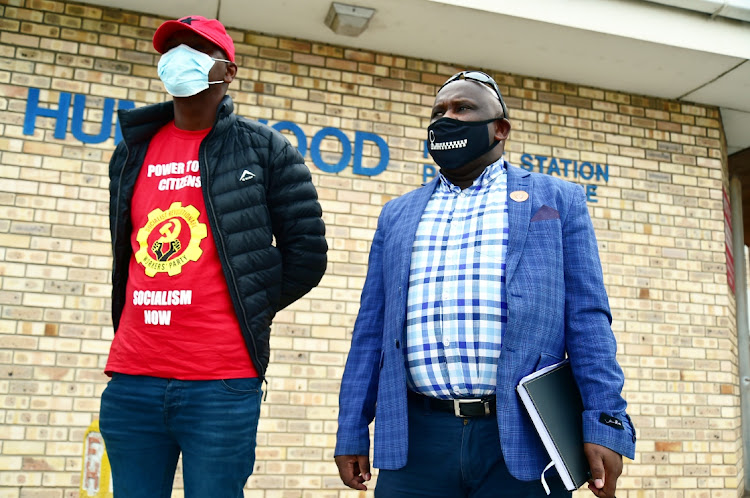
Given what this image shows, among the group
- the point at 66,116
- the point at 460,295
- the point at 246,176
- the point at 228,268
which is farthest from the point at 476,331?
the point at 66,116

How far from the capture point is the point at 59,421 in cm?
448

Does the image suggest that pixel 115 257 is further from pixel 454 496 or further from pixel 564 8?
pixel 564 8

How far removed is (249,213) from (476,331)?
33.7 inches

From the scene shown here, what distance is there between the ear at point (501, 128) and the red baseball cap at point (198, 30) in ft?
3.30

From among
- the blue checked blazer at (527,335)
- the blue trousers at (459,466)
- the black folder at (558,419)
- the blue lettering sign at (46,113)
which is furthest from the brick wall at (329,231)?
the black folder at (558,419)

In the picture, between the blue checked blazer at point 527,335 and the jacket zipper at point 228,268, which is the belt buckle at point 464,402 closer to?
the blue checked blazer at point 527,335

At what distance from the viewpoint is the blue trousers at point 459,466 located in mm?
1944

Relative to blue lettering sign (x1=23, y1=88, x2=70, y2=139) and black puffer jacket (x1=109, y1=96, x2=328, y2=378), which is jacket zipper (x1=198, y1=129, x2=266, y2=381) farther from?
blue lettering sign (x1=23, y1=88, x2=70, y2=139)

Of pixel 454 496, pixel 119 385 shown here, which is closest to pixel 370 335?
pixel 454 496

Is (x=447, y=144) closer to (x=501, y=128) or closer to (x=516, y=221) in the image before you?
(x=501, y=128)

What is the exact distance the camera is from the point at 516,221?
6.98ft

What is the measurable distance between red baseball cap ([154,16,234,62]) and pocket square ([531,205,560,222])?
126 centimetres

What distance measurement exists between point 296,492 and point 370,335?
2.81 meters

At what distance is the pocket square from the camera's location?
6.99 ft
